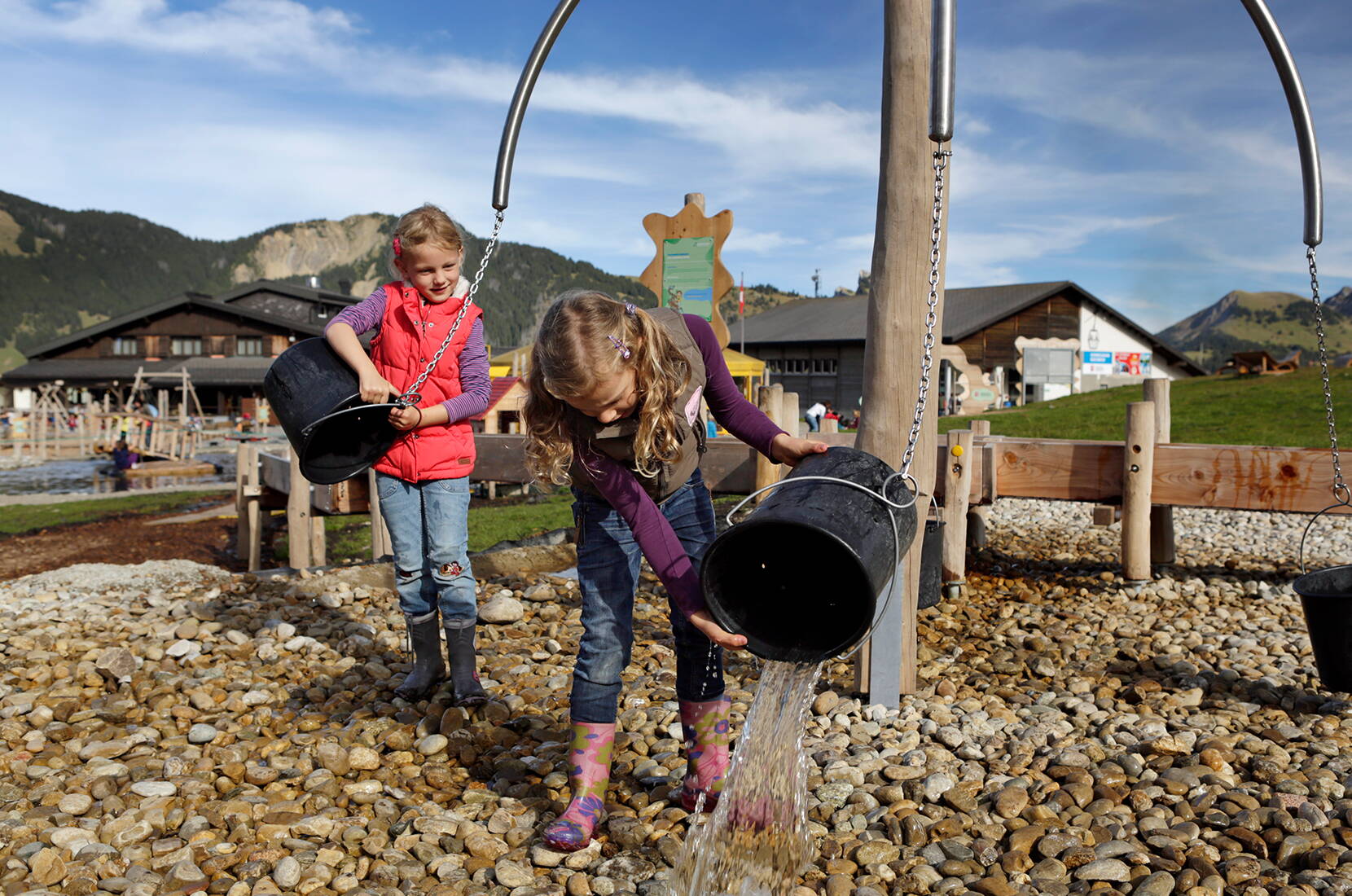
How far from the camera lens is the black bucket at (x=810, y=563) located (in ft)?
6.62

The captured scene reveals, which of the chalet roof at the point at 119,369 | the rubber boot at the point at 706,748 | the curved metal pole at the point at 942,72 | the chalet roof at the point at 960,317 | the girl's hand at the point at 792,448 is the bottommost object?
the rubber boot at the point at 706,748

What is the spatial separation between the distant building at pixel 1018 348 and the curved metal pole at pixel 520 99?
96.2 feet

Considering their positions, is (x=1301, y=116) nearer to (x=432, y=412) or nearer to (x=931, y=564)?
(x=931, y=564)

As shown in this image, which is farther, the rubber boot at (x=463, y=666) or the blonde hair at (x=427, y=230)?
the rubber boot at (x=463, y=666)

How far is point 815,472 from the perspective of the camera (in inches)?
89.0

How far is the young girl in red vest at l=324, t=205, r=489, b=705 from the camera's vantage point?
3242 millimetres

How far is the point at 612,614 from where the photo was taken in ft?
8.57

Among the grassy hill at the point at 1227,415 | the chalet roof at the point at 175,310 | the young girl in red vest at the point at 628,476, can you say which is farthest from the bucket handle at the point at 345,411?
the chalet roof at the point at 175,310

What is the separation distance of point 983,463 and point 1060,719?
2.24 metres

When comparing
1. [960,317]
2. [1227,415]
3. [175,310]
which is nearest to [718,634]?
[1227,415]

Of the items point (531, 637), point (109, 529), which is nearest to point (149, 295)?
point (109, 529)

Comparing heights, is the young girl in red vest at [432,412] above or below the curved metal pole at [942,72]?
below

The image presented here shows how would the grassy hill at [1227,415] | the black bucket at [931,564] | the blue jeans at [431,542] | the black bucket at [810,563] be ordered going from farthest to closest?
the grassy hill at [1227,415], the black bucket at [931,564], the blue jeans at [431,542], the black bucket at [810,563]

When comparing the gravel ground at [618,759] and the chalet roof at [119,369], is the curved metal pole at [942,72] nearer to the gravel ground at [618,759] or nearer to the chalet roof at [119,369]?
the gravel ground at [618,759]
